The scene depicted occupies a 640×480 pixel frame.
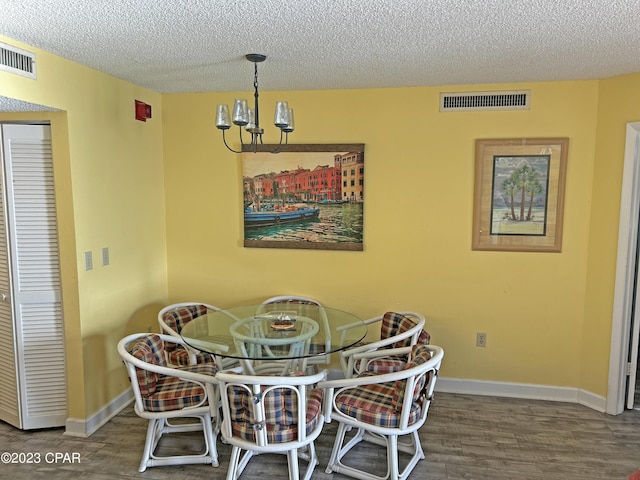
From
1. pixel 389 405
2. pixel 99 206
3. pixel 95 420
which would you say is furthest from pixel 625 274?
pixel 95 420

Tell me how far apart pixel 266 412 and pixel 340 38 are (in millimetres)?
1905

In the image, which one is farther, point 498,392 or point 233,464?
point 498,392

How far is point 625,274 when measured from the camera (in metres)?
3.21

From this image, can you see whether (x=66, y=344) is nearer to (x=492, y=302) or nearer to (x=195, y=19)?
(x=195, y=19)

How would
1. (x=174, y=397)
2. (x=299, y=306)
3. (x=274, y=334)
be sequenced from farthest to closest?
(x=299, y=306) → (x=274, y=334) → (x=174, y=397)

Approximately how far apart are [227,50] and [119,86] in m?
1.15

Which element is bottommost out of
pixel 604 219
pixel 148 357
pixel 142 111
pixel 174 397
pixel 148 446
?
pixel 148 446

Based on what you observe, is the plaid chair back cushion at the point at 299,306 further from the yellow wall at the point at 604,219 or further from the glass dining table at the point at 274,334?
the yellow wall at the point at 604,219

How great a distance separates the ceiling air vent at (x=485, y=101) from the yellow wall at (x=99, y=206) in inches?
90.3

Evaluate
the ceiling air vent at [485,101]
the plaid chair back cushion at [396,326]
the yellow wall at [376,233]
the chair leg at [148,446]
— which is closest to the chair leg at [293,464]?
the chair leg at [148,446]

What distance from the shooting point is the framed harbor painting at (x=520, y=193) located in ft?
11.1

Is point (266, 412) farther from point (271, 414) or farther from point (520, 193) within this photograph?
point (520, 193)

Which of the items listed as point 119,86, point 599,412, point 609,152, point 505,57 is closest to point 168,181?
point 119,86

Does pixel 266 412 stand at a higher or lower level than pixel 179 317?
lower
